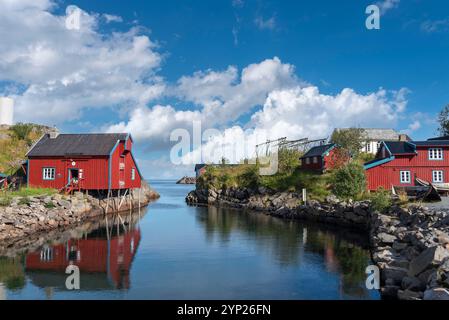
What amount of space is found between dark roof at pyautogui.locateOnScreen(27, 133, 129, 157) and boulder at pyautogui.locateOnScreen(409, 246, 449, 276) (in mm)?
34696

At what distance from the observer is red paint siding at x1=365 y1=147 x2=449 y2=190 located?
39809 millimetres

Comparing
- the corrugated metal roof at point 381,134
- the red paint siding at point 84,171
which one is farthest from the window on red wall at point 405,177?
the corrugated metal roof at point 381,134

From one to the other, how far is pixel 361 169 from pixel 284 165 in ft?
59.8

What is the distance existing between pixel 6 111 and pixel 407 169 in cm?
6310

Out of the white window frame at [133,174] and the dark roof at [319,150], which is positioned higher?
the dark roof at [319,150]

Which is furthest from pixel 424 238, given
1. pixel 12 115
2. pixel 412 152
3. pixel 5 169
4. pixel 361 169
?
pixel 12 115

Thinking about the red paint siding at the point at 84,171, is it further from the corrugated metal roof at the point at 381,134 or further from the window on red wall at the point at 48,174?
the corrugated metal roof at the point at 381,134

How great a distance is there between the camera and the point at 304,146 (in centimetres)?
6203

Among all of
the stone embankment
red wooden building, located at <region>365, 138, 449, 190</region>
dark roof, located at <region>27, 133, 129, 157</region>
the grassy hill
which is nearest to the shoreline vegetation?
red wooden building, located at <region>365, 138, 449, 190</region>

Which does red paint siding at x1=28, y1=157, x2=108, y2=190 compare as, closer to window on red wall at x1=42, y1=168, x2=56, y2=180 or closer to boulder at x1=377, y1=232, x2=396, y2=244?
window on red wall at x1=42, y1=168, x2=56, y2=180

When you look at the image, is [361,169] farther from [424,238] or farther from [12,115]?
[12,115]

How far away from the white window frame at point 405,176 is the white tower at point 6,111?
6134cm

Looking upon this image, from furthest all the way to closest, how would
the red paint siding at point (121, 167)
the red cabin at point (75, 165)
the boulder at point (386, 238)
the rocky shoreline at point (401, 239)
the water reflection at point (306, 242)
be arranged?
the red paint siding at point (121, 167) → the red cabin at point (75, 165) → the boulder at point (386, 238) → the water reflection at point (306, 242) → the rocky shoreline at point (401, 239)

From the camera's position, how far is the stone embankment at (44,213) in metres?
27.6
